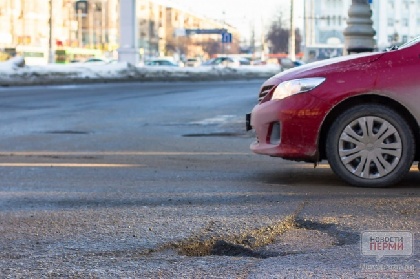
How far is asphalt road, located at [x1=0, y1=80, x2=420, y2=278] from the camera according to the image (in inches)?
145

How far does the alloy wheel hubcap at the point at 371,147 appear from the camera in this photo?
5.83 metres

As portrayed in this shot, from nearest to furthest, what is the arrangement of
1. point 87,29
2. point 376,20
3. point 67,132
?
point 67,132 < point 376,20 < point 87,29

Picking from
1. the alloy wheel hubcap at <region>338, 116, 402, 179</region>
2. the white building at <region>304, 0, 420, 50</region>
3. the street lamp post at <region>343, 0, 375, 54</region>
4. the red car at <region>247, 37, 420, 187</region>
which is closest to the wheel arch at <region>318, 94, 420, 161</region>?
the red car at <region>247, 37, 420, 187</region>

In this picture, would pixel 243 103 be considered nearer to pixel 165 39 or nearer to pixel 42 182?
pixel 42 182

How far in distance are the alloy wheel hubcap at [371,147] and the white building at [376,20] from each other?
22.7m

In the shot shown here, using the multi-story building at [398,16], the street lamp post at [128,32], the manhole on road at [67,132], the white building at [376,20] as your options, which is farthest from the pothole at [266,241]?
the street lamp post at [128,32]

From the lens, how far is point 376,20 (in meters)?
43.2

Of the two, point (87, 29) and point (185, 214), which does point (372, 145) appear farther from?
point (87, 29)

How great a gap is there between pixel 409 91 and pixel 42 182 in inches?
130

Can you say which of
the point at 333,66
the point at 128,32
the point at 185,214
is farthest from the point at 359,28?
the point at 128,32

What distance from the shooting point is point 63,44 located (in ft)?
312

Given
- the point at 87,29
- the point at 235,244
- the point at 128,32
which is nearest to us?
the point at 235,244

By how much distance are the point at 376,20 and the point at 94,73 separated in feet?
58.9

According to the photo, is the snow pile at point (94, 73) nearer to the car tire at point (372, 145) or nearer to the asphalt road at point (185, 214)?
the asphalt road at point (185, 214)
